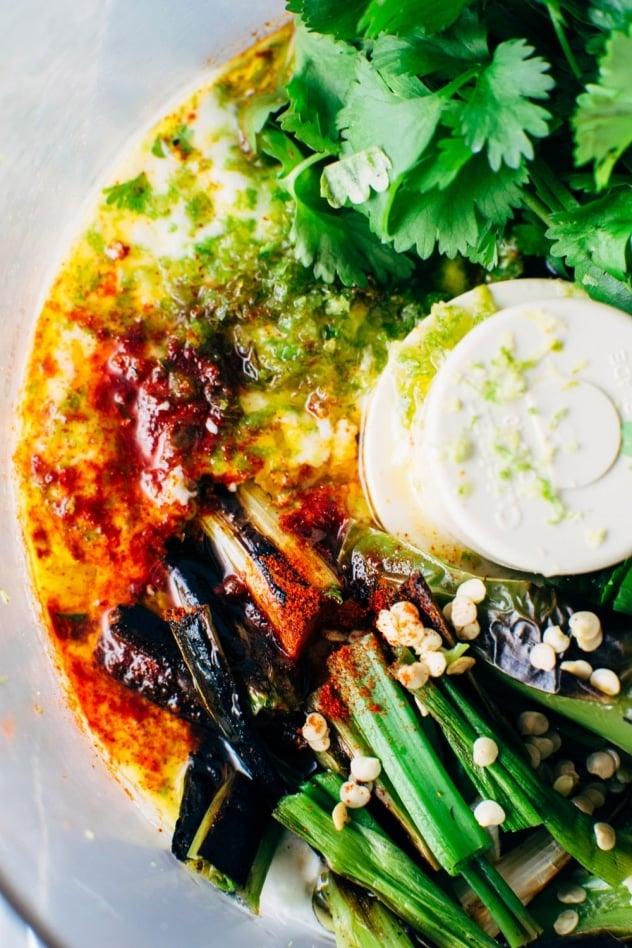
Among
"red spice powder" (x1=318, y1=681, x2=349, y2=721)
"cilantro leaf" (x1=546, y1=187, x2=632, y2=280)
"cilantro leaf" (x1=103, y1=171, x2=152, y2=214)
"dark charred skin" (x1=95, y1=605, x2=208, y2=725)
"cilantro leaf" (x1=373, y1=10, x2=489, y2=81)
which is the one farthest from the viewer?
"cilantro leaf" (x1=103, y1=171, x2=152, y2=214)

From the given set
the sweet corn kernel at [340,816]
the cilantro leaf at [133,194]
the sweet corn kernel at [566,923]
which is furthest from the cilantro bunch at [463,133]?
the sweet corn kernel at [566,923]

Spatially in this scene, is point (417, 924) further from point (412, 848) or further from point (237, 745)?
point (237, 745)

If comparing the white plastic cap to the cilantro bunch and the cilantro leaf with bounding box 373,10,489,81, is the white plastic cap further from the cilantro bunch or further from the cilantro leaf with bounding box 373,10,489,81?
the cilantro leaf with bounding box 373,10,489,81

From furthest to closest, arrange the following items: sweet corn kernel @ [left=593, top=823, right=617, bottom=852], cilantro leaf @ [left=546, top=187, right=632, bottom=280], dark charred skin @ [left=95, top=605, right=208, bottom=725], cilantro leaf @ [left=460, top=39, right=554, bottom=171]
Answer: dark charred skin @ [left=95, top=605, right=208, bottom=725] → sweet corn kernel @ [left=593, top=823, right=617, bottom=852] → cilantro leaf @ [left=546, top=187, right=632, bottom=280] → cilantro leaf @ [left=460, top=39, right=554, bottom=171]

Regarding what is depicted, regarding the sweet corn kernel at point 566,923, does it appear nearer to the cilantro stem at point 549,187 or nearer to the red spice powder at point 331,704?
the red spice powder at point 331,704

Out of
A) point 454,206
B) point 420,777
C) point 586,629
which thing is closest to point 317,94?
point 454,206

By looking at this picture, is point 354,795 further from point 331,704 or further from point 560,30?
point 560,30

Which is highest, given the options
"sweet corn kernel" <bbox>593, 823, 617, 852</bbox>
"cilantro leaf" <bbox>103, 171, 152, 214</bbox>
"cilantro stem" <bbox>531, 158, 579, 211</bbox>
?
"cilantro leaf" <bbox>103, 171, 152, 214</bbox>

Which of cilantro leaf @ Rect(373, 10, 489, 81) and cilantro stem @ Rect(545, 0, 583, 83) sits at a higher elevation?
cilantro leaf @ Rect(373, 10, 489, 81)

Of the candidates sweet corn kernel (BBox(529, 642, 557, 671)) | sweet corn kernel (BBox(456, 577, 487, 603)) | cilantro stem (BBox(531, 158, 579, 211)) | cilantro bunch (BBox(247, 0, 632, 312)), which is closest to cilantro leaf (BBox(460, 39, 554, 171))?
cilantro bunch (BBox(247, 0, 632, 312))
